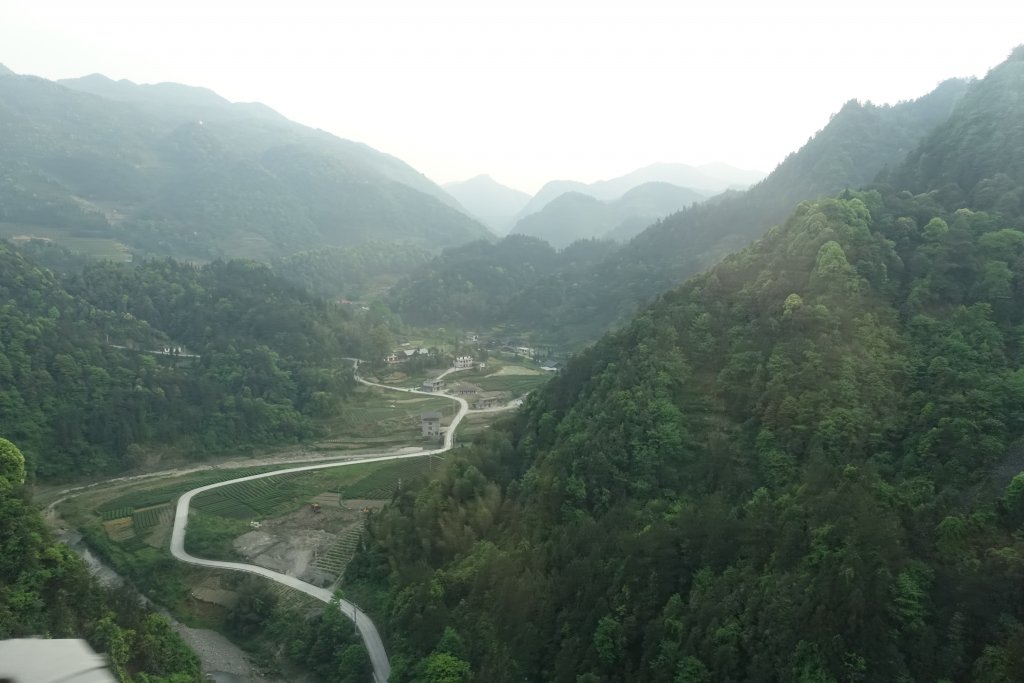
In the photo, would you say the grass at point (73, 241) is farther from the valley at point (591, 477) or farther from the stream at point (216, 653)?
the stream at point (216, 653)

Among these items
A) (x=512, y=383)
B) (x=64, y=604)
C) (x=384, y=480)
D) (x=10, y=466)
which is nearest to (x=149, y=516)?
(x=384, y=480)

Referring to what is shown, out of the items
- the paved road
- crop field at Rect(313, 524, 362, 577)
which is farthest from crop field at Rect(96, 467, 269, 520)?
crop field at Rect(313, 524, 362, 577)

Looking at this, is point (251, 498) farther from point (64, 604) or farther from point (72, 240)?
point (72, 240)

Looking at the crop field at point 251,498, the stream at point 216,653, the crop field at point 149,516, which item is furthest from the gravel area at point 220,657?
the crop field at point 149,516

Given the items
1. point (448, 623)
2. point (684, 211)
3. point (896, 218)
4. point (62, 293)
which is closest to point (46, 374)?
point (62, 293)

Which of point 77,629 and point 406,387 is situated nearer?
point 77,629

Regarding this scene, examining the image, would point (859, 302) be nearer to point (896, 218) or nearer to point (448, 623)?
point (896, 218)

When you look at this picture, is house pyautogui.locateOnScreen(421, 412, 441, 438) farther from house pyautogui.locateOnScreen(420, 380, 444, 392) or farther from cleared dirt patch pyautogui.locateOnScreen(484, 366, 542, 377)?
cleared dirt patch pyautogui.locateOnScreen(484, 366, 542, 377)
